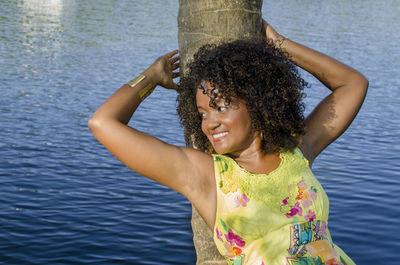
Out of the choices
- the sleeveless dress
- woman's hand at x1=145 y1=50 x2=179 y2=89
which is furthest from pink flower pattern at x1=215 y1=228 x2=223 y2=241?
woman's hand at x1=145 y1=50 x2=179 y2=89

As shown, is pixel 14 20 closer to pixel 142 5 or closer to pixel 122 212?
pixel 142 5

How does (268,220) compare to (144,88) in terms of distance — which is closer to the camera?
(268,220)

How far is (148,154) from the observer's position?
8.52ft

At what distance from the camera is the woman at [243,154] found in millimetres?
2680

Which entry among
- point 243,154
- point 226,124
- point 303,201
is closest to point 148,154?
point 226,124

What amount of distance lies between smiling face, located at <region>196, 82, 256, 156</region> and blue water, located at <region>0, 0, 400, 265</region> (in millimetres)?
4105

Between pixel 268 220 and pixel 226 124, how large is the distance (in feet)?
1.60

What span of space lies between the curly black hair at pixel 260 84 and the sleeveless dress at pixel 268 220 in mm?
229

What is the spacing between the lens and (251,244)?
2746mm

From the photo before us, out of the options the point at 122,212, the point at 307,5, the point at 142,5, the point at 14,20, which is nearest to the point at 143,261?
the point at 122,212

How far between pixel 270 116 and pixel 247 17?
0.83 metres

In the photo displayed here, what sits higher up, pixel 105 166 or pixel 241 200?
pixel 241 200

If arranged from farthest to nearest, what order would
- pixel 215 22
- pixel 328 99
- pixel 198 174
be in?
pixel 215 22 < pixel 328 99 < pixel 198 174

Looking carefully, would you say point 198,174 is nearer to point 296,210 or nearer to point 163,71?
point 296,210
